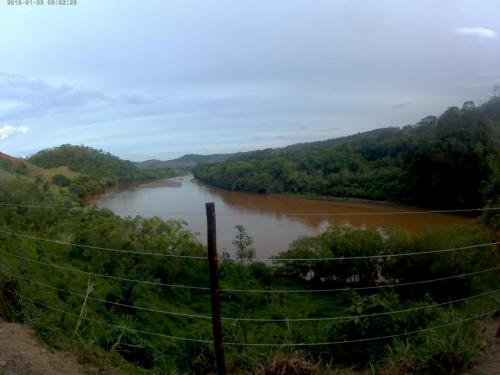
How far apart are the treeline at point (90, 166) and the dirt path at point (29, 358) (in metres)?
25.8

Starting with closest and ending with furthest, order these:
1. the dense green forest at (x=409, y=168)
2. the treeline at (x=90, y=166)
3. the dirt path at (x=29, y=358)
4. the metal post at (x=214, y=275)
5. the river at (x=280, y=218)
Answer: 1. the metal post at (x=214, y=275)
2. the dirt path at (x=29, y=358)
3. the river at (x=280, y=218)
4. the dense green forest at (x=409, y=168)
5. the treeline at (x=90, y=166)

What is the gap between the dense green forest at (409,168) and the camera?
18.0m

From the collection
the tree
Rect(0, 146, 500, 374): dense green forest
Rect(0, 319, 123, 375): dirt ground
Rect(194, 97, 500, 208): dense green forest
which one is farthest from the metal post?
Rect(194, 97, 500, 208): dense green forest

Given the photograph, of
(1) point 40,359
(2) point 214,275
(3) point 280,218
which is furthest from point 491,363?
(3) point 280,218

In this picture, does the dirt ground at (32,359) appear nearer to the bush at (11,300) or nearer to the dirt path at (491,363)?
the bush at (11,300)

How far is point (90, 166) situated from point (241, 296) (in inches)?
1130

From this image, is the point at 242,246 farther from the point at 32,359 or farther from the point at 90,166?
the point at 90,166

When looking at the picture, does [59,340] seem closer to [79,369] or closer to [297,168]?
[79,369]

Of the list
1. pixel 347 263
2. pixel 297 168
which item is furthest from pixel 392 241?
pixel 297 168

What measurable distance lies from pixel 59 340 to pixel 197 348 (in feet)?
5.29

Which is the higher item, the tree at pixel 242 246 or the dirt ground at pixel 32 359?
the dirt ground at pixel 32 359

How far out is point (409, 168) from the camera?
67.9 ft

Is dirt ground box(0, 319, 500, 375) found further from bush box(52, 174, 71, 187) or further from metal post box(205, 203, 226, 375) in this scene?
bush box(52, 174, 71, 187)

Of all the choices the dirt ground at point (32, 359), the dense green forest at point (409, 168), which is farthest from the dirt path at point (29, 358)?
the dense green forest at point (409, 168)
